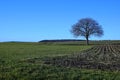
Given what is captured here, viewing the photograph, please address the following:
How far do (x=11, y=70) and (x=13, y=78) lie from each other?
228 cm

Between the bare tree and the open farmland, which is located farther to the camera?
the bare tree

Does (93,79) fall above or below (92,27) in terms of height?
below

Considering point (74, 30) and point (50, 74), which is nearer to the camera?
point (50, 74)

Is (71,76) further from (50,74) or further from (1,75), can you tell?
(1,75)

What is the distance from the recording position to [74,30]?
358 feet

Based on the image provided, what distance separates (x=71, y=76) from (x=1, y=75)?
368cm

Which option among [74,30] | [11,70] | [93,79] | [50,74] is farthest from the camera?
[74,30]

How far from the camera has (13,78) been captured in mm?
14750

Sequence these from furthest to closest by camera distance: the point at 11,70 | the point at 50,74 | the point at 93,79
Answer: the point at 11,70
the point at 50,74
the point at 93,79

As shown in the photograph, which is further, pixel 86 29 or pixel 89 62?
pixel 86 29

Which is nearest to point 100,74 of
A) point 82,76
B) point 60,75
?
point 82,76

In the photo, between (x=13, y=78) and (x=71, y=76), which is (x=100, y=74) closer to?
(x=71, y=76)

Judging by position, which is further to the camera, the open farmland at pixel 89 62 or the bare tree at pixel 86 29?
the bare tree at pixel 86 29

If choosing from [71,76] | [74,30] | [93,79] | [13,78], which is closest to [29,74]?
[13,78]
